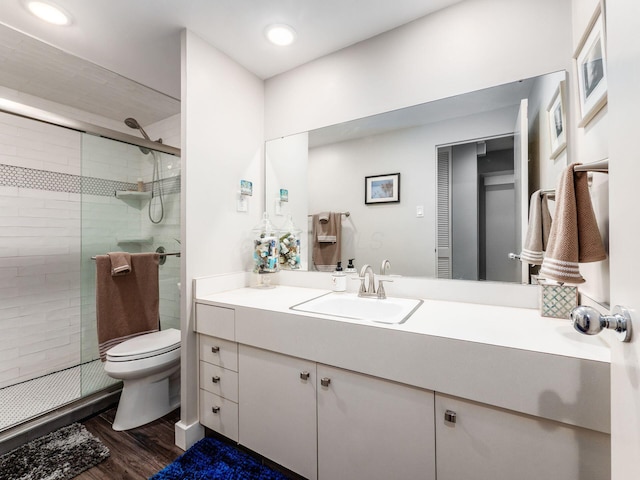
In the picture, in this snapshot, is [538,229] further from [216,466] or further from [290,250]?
[216,466]

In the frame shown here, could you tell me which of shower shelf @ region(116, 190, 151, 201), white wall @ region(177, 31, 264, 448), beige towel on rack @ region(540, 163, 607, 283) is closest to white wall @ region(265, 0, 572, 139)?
white wall @ region(177, 31, 264, 448)

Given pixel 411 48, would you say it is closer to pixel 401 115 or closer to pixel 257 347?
pixel 401 115

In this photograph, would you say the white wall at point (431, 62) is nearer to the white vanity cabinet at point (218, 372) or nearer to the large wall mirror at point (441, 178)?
the large wall mirror at point (441, 178)

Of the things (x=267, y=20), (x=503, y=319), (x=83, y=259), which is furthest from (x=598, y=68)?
(x=83, y=259)

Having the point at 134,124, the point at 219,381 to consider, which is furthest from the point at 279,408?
the point at 134,124

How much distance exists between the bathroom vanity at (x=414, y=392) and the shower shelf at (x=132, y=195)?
124 cm

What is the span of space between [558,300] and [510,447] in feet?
2.07

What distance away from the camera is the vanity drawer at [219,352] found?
149cm

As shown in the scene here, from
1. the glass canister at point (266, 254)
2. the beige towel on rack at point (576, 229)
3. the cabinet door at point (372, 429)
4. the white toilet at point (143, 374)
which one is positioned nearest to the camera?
the beige towel on rack at point (576, 229)

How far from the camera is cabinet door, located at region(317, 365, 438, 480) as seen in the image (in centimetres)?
102

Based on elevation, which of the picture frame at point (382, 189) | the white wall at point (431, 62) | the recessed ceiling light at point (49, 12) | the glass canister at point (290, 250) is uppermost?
the recessed ceiling light at point (49, 12)

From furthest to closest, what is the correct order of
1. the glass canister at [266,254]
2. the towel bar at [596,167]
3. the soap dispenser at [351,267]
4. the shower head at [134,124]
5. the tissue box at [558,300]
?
the shower head at [134,124]
the glass canister at [266,254]
the soap dispenser at [351,267]
the tissue box at [558,300]
the towel bar at [596,167]

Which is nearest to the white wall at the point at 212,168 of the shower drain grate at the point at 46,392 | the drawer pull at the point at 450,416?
the shower drain grate at the point at 46,392

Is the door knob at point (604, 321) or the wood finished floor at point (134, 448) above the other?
the door knob at point (604, 321)
